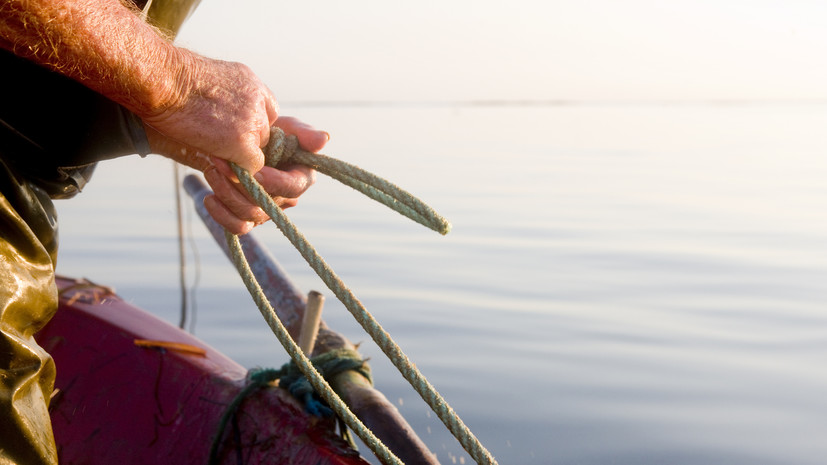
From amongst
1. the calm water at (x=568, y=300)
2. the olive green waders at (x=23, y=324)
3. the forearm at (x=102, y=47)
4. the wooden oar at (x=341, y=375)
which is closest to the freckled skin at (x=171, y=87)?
the forearm at (x=102, y=47)

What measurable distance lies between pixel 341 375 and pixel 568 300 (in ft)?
11.7

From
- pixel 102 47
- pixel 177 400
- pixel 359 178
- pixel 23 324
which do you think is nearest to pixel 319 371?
pixel 177 400

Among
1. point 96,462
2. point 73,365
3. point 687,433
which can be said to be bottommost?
point 96,462

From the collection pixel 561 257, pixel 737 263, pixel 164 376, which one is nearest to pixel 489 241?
pixel 561 257

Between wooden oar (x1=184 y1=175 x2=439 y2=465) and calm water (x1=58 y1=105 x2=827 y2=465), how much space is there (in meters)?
0.94

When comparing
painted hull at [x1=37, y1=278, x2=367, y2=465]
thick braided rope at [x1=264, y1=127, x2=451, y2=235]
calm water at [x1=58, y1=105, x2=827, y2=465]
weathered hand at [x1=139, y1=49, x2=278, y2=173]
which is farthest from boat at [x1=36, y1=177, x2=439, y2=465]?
calm water at [x1=58, y1=105, x2=827, y2=465]

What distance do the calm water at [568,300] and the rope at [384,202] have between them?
1684mm

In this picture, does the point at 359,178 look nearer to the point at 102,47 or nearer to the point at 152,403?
the point at 102,47

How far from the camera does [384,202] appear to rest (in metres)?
2.01

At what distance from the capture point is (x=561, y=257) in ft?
24.5

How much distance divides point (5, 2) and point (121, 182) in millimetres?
11900

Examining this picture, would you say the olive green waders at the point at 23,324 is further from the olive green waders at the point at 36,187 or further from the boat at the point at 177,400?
the boat at the point at 177,400

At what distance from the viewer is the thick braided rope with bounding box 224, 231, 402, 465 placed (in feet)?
6.58

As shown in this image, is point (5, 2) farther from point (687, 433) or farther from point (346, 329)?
point (346, 329)
